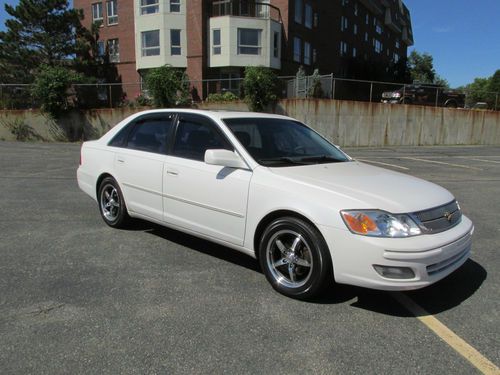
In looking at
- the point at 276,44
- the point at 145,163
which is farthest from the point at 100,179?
the point at 276,44

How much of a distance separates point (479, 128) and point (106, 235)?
2459 cm

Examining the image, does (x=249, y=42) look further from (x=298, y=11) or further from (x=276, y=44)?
(x=298, y=11)

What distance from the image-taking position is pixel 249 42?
101 feet

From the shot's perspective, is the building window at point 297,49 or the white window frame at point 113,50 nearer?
the building window at point 297,49

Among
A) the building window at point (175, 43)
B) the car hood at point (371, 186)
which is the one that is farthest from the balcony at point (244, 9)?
the car hood at point (371, 186)

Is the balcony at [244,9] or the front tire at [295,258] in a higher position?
the balcony at [244,9]

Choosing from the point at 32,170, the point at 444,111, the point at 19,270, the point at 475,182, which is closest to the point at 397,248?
the point at 19,270

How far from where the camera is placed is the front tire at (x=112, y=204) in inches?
216

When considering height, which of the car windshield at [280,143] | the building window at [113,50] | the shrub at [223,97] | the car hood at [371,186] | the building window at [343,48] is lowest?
the car hood at [371,186]

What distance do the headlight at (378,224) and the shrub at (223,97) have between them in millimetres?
19725

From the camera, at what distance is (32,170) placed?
37.2 ft

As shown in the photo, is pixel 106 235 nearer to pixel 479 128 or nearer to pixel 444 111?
pixel 444 111

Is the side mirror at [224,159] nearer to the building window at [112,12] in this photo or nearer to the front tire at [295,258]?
the front tire at [295,258]

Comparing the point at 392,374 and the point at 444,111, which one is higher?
the point at 444,111
